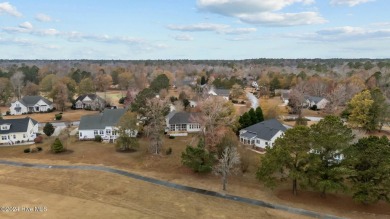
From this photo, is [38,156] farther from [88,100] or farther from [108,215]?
[88,100]

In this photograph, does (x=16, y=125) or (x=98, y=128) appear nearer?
(x=16, y=125)

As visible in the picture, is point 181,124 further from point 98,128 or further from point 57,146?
point 57,146

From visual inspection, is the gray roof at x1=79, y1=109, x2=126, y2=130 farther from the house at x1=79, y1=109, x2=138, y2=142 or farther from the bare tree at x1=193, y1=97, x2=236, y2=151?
the bare tree at x1=193, y1=97, x2=236, y2=151

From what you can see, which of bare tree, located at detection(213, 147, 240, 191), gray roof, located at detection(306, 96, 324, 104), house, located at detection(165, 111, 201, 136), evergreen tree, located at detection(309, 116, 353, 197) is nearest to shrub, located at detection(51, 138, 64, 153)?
house, located at detection(165, 111, 201, 136)

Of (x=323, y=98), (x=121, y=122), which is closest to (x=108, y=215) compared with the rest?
(x=121, y=122)

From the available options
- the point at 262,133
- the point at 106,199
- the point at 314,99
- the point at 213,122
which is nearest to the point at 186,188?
the point at 106,199

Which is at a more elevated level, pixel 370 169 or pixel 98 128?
pixel 370 169

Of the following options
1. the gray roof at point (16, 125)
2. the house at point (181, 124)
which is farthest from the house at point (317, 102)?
the gray roof at point (16, 125)
